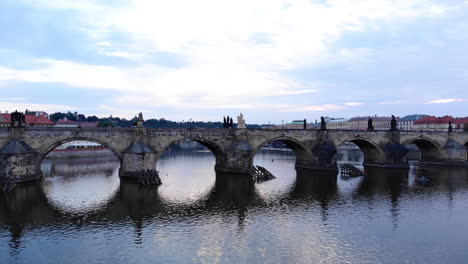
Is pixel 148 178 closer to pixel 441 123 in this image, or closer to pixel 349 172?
pixel 349 172

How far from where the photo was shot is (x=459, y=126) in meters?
115

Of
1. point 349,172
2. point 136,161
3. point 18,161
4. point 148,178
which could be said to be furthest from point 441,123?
point 18,161

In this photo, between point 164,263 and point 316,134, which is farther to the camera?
point 316,134

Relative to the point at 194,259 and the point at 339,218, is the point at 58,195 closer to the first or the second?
the point at 194,259

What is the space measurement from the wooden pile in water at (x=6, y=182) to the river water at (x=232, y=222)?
35.0 inches

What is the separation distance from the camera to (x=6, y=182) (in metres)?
35.4

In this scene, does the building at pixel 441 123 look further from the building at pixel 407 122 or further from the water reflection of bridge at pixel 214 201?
the water reflection of bridge at pixel 214 201

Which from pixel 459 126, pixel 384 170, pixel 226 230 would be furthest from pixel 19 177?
pixel 459 126

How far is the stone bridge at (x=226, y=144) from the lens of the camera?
38719mm

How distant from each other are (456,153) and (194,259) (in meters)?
67.2

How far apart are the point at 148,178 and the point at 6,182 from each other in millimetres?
14608

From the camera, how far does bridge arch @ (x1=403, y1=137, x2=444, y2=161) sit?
68.4 meters

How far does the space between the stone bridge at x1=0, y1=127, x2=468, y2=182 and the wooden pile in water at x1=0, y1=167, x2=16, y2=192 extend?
17.8 inches

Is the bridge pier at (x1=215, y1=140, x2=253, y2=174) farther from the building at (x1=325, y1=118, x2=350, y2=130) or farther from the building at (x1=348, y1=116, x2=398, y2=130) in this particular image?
the building at (x1=325, y1=118, x2=350, y2=130)
